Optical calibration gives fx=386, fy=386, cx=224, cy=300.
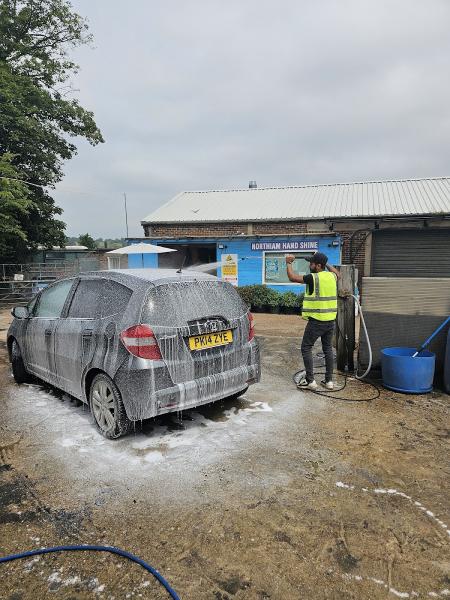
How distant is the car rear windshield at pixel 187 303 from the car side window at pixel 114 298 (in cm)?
28

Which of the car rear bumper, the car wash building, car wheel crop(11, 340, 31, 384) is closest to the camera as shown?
the car rear bumper

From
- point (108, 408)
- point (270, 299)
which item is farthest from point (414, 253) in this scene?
point (108, 408)

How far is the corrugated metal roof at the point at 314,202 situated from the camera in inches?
725

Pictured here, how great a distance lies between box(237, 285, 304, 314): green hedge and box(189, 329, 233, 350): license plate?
443 inches

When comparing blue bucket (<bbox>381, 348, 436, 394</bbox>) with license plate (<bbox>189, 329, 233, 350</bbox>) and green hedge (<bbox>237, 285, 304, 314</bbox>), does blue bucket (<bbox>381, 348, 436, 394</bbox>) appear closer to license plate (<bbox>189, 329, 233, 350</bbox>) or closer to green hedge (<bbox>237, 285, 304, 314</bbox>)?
license plate (<bbox>189, 329, 233, 350</bbox>)

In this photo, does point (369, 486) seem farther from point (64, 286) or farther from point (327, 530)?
point (64, 286)

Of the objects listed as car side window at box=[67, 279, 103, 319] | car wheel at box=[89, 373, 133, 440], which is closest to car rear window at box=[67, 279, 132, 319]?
car side window at box=[67, 279, 103, 319]

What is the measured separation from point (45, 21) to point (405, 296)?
24764 mm

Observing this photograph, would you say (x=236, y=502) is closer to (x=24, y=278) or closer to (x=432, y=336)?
(x=432, y=336)

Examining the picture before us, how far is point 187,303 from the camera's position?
385 cm

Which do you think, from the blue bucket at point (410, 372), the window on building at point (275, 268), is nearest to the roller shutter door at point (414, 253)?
the window on building at point (275, 268)

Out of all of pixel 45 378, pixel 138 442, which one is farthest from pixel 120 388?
pixel 45 378

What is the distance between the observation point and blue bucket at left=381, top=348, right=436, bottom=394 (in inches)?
201

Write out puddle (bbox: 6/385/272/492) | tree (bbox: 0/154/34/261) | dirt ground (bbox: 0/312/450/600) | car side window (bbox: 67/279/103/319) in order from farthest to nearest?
tree (bbox: 0/154/34/261) → car side window (bbox: 67/279/103/319) → puddle (bbox: 6/385/272/492) → dirt ground (bbox: 0/312/450/600)
